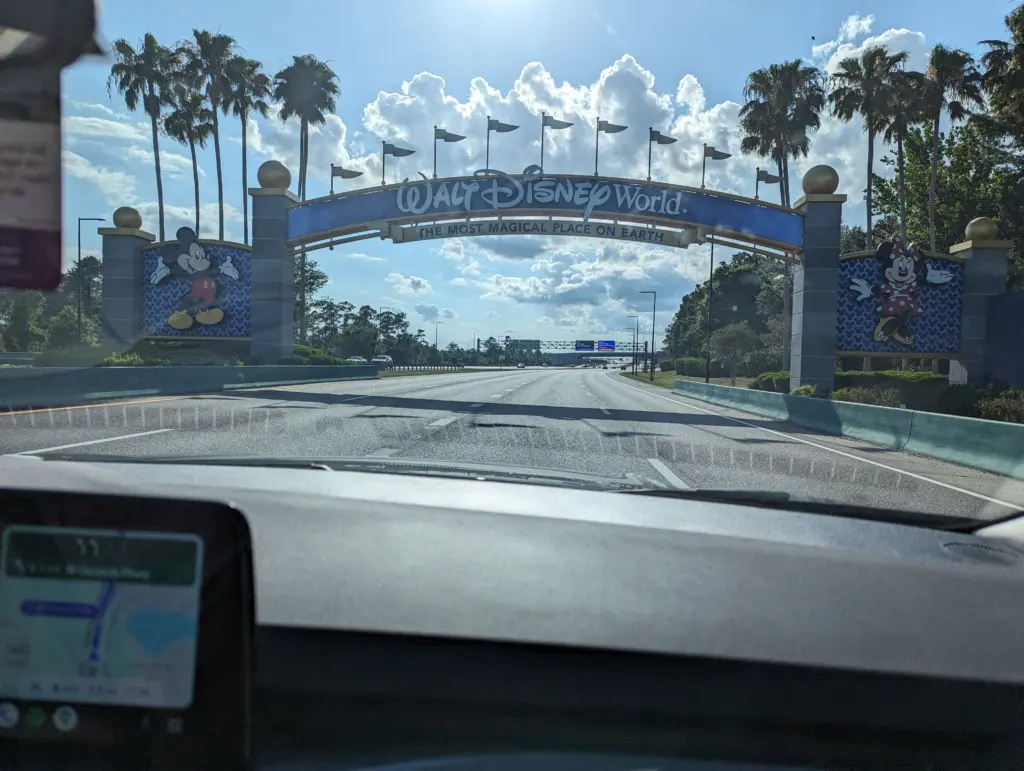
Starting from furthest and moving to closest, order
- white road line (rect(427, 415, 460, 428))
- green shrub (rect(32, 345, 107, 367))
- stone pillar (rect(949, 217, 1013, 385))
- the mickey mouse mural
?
the mickey mouse mural, stone pillar (rect(949, 217, 1013, 385)), green shrub (rect(32, 345, 107, 367)), white road line (rect(427, 415, 460, 428))

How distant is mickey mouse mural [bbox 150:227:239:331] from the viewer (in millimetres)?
33938

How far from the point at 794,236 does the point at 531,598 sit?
100 feet

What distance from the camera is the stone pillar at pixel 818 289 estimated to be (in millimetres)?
28875

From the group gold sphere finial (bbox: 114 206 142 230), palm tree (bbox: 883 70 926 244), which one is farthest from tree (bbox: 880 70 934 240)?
gold sphere finial (bbox: 114 206 142 230)

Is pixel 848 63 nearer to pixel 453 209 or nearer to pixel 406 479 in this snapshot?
pixel 453 209

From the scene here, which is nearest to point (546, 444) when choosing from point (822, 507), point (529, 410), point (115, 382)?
point (529, 410)

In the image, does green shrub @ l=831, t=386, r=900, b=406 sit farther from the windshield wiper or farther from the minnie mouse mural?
the windshield wiper

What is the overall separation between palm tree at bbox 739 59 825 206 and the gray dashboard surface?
4889 cm

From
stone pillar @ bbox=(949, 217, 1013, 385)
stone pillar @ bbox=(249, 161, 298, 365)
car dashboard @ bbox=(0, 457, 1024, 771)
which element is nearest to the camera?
car dashboard @ bbox=(0, 457, 1024, 771)

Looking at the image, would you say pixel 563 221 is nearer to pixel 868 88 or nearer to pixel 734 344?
pixel 868 88

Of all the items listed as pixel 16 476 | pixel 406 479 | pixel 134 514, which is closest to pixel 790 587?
pixel 406 479

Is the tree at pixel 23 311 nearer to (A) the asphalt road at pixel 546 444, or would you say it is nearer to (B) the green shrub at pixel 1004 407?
(A) the asphalt road at pixel 546 444

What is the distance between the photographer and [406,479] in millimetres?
2896

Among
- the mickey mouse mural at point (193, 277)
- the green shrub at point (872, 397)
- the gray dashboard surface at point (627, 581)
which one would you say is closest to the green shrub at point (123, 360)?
the mickey mouse mural at point (193, 277)
